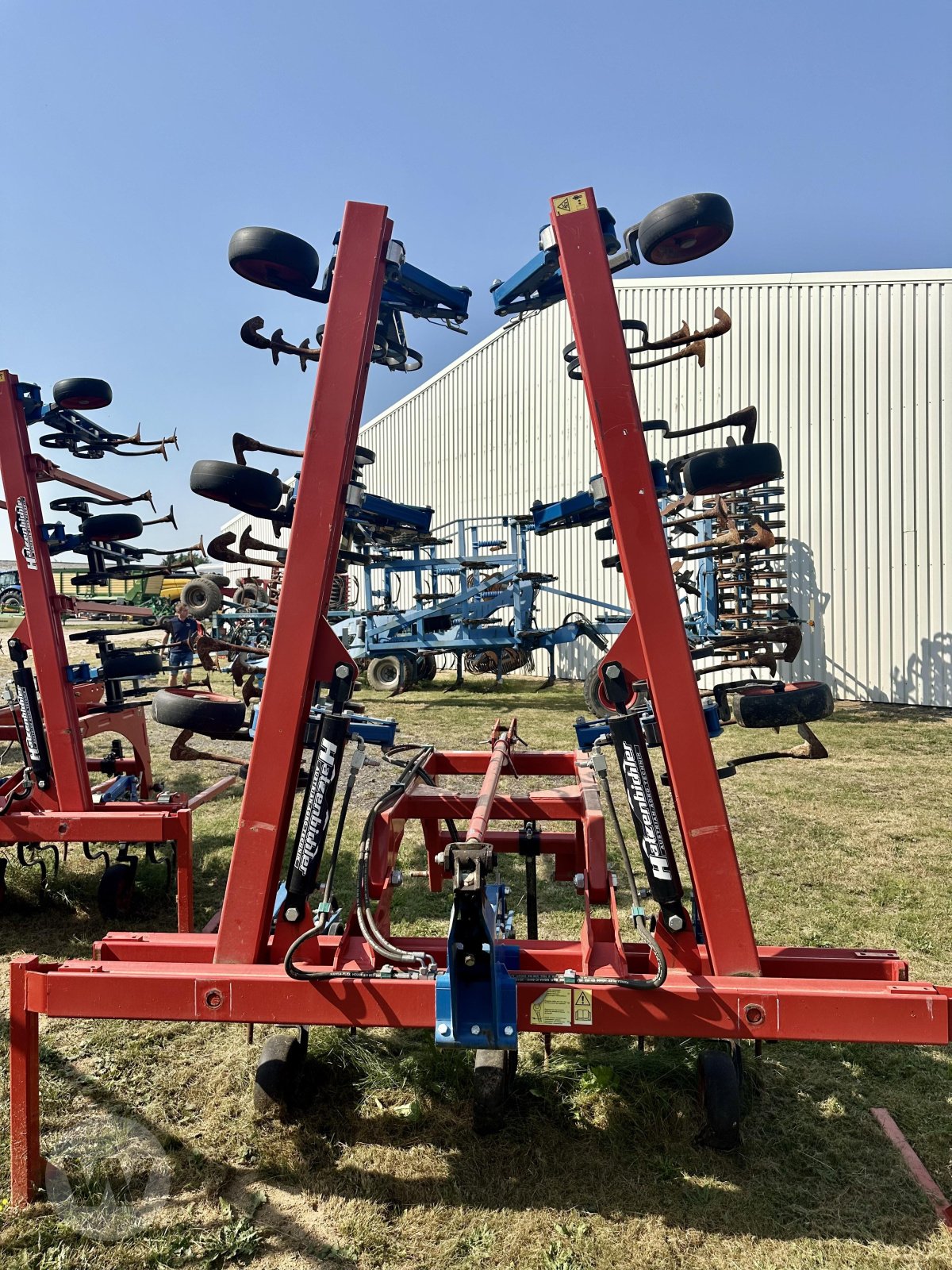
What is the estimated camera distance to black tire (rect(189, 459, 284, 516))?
8.63 feet

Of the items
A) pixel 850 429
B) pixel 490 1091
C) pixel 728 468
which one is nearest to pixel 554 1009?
pixel 490 1091

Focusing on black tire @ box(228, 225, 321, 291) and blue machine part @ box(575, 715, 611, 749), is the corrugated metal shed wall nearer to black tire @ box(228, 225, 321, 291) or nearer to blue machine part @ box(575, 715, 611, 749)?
black tire @ box(228, 225, 321, 291)

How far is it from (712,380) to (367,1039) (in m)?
15.0

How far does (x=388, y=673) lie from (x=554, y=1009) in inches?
553

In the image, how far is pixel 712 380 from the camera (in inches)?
616

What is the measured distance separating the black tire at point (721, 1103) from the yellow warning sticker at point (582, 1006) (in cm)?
72

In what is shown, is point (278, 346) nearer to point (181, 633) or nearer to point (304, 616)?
point (304, 616)

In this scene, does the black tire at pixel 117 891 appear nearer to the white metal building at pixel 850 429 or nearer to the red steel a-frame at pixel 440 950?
the red steel a-frame at pixel 440 950

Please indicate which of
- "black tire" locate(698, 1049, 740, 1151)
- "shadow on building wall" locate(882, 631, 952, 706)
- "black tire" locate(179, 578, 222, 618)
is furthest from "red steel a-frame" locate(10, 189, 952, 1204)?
"black tire" locate(179, 578, 222, 618)

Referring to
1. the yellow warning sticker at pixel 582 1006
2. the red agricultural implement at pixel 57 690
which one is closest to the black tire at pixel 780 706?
the yellow warning sticker at pixel 582 1006

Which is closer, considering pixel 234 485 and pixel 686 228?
pixel 686 228

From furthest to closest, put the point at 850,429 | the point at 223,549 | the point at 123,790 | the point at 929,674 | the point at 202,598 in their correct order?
the point at 202,598, the point at 850,429, the point at 929,674, the point at 123,790, the point at 223,549

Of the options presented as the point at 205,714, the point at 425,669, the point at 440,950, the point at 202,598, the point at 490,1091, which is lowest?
the point at 490,1091

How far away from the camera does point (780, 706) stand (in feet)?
8.02
